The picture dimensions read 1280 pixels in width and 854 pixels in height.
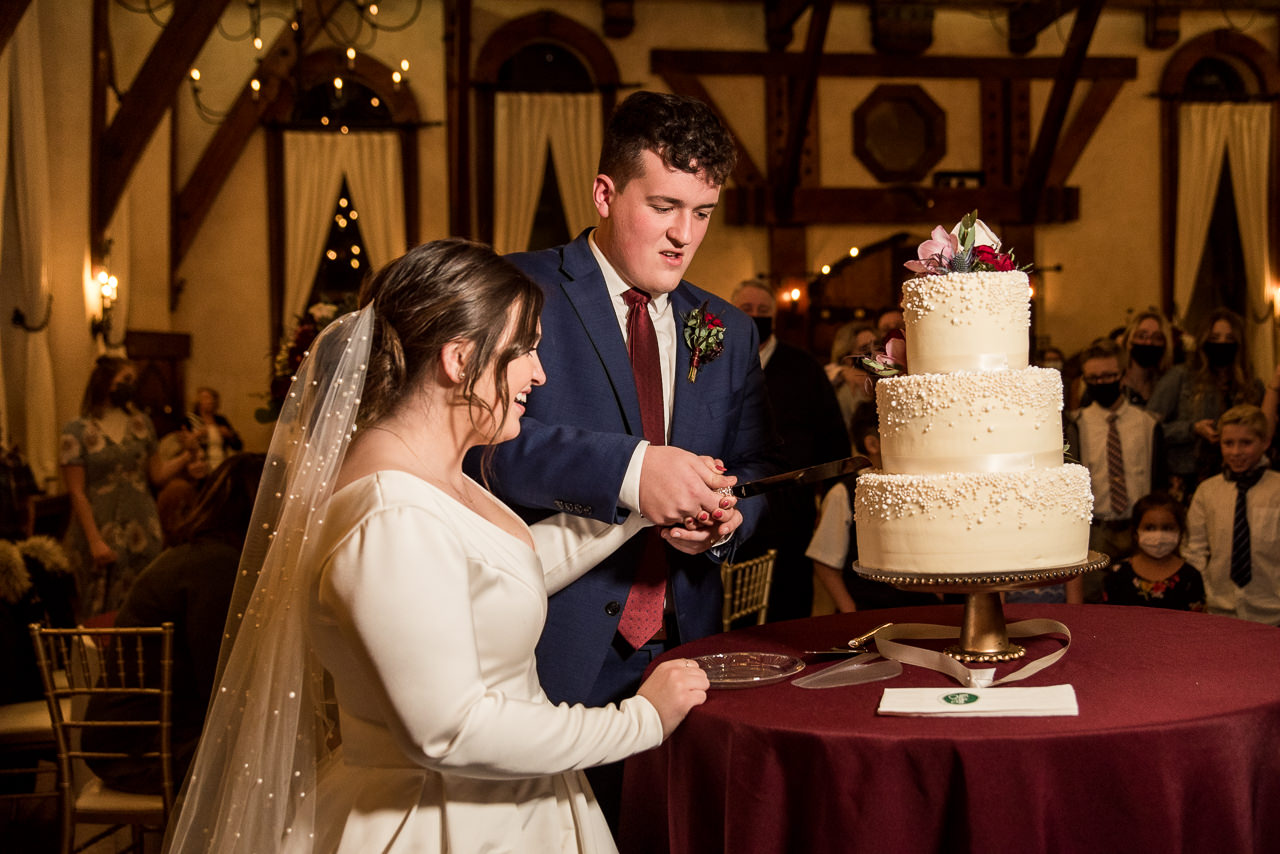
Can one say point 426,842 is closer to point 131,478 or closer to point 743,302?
point 743,302

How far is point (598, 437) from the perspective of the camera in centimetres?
216

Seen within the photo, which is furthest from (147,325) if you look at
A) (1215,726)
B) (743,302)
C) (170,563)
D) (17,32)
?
(1215,726)

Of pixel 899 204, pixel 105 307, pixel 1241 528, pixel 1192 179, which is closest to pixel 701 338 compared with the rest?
pixel 1241 528

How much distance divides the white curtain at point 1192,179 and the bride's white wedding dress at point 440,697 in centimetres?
1143

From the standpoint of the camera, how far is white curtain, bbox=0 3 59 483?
24.4 feet

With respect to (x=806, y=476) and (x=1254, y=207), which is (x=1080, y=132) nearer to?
(x=1254, y=207)

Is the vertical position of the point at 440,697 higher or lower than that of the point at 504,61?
lower

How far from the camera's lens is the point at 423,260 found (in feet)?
5.73

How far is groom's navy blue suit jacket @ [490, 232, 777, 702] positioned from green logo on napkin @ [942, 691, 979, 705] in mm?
657

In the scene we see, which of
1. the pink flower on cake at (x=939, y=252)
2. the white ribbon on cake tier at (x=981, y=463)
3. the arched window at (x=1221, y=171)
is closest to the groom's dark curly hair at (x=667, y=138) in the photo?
the pink flower on cake at (x=939, y=252)

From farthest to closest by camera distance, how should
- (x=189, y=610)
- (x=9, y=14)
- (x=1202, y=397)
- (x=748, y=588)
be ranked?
1. (x=1202, y=397)
2. (x=9, y=14)
3. (x=748, y=588)
4. (x=189, y=610)

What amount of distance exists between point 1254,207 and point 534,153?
7269 mm

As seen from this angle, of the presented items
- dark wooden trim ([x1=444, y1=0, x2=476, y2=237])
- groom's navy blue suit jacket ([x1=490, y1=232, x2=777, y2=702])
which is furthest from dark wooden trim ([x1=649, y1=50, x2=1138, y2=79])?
groom's navy blue suit jacket ([x1=490, y1=232, x2=777, y2=702])

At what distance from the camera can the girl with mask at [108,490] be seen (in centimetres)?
655
